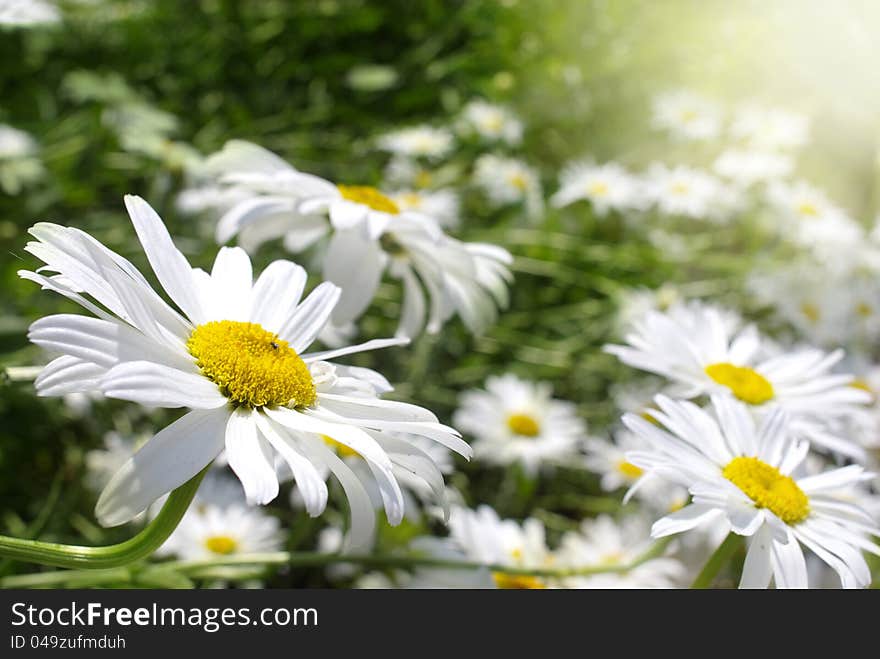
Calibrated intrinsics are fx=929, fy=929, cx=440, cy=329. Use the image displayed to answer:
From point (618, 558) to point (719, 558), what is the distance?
0.46 meters

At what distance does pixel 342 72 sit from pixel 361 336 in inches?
44.7

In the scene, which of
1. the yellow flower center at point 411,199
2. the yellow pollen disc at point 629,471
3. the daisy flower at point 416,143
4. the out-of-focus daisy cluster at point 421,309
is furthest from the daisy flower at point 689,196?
the yellow pollen disc at point 629,471

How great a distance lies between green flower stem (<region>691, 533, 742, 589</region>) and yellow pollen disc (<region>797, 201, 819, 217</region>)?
154 centimetres

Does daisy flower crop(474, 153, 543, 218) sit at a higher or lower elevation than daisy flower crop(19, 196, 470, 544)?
higher

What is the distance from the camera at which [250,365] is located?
604mm

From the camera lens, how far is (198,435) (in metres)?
0.55

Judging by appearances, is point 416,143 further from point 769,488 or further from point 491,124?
point 769,488

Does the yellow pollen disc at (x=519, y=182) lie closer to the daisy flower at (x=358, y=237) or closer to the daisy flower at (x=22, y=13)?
the daisy flower at (x=358, y=237)

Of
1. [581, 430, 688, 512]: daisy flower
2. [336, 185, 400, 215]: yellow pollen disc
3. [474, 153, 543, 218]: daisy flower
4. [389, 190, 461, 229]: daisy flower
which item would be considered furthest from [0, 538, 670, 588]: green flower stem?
[474, 153, 543, 218]: daisy flower

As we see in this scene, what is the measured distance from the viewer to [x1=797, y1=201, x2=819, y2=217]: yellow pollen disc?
2.12 m

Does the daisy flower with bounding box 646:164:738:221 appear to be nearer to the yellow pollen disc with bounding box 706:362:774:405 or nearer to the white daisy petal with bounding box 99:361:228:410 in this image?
the yellow pollen disc with bounding box 706:362:774:405

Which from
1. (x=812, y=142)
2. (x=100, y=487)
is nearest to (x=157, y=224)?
(x=100, y=487)

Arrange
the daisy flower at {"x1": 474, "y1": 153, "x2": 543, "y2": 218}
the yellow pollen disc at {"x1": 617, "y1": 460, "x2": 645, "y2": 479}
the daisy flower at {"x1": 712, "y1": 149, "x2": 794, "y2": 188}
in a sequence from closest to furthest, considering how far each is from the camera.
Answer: the yellow pollen disc at {"x1": 617, "y1": 460, "x2": 645, "y2": 479} < the daisy flower at {"x1": 474, "y1": 153, "x2": 543, "y2": 218} < the daisy flower at {"x1": 712, "y1": 149, "x2": 794, "y2": 188}

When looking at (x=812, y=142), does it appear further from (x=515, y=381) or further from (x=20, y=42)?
(x=20, y=42)
